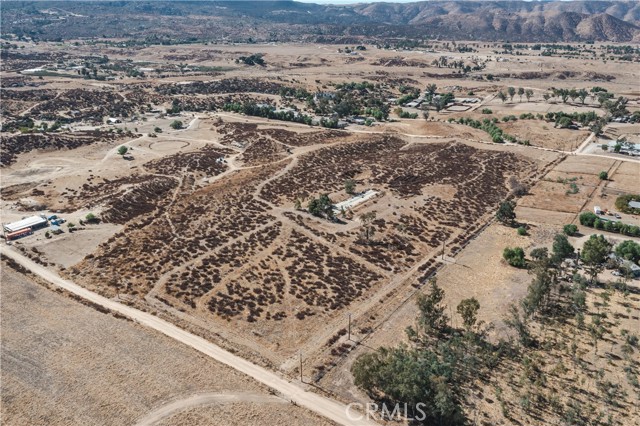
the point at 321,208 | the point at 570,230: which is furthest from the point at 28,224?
the point at 570,230

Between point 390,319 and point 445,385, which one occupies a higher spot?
point 445,385

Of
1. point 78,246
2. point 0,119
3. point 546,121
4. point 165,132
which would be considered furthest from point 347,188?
point 0,119

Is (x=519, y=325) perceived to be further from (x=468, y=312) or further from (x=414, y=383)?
(x=414, y=383)

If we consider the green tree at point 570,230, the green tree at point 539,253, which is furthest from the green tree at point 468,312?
the green tree at point 570,230

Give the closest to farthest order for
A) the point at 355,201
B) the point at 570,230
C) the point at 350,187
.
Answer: the point at 570,230 → the point at 355,201 → the point at 350,187

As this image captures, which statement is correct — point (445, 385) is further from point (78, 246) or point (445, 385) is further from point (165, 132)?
point (165, 132)
